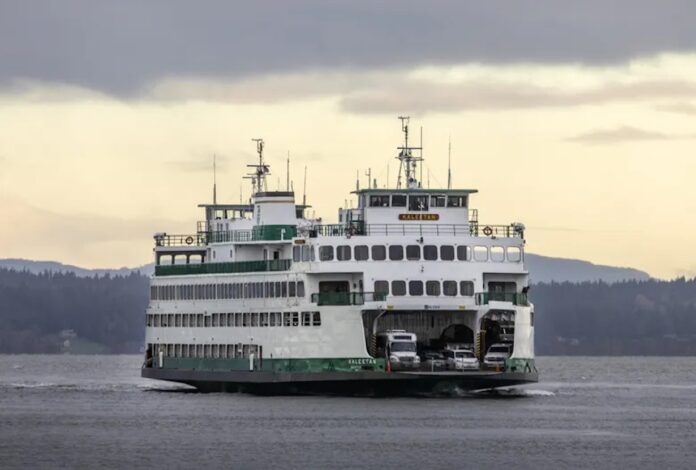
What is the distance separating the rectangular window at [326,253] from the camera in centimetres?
10638

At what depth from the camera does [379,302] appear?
342 feet

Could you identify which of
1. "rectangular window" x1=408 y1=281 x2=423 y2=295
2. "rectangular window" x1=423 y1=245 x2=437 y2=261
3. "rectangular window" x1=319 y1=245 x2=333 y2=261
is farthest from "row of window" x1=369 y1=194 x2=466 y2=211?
"rectangular window" x1=408 y1=281 x2=423 y2=295

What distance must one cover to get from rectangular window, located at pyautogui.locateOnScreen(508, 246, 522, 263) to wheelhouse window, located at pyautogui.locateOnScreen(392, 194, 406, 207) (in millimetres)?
5529

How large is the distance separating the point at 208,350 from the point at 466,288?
16672 millimetres

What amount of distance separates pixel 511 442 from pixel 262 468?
43.1ft

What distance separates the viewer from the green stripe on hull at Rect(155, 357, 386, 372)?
4072 inches

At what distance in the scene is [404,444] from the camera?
286ft

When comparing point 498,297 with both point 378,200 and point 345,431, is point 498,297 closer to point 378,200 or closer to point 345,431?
point 378,200

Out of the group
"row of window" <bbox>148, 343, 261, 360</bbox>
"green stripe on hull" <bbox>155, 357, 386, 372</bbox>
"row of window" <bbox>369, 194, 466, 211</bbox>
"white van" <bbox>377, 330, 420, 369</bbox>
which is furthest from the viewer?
"row of window" <bbox>148, 343, 261, 360</bbox>

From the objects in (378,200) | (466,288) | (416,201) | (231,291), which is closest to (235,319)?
(231,291)

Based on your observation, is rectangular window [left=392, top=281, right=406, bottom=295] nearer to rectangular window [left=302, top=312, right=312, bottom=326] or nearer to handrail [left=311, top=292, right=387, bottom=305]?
handrail [left=311, top=292, right=387, bottom=305]

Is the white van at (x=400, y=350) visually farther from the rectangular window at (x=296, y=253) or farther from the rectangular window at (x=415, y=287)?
the rectangular window at (x=296, y=253)

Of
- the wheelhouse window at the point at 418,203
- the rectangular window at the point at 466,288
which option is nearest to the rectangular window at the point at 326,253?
the wheelhouse window at the point at 418,203

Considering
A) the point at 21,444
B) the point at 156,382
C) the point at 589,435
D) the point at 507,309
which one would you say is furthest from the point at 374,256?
the point at 156,382
